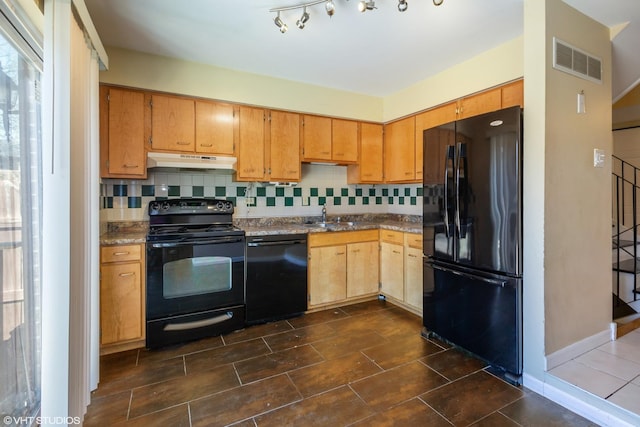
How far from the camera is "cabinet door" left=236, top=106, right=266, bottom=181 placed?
3113mm

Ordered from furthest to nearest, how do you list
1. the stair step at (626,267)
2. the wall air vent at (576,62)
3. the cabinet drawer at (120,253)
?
the stair step at (626,267)
the cabinet drawer at (120,253)
the wall air vent at (576,62)

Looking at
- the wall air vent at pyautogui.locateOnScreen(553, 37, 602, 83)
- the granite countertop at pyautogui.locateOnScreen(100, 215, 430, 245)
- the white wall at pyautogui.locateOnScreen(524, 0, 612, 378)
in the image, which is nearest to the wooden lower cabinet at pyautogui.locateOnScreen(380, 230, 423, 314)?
the granite countertop at pyautogui.locateOnScreen(100, 215, 430, 245)

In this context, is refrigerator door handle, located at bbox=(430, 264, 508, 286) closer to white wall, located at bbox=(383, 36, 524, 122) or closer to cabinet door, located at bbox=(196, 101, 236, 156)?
white wall, located at bbox=(383, 36, 524, 122)

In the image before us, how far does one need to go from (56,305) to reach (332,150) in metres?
2.85

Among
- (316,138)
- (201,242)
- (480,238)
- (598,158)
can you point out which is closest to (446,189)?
(480,238)

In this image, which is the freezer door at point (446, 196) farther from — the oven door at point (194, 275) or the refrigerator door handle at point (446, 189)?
the oven door at point (194, 275)

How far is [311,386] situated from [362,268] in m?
1.69

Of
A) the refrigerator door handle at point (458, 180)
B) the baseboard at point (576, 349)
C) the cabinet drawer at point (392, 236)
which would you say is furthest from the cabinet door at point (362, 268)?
the baseboard at point (576, 349)

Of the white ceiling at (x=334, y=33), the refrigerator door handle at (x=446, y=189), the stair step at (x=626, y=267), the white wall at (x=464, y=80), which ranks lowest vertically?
the stair step at (x=626, y=267)

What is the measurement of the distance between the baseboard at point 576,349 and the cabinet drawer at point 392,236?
157 centimetres

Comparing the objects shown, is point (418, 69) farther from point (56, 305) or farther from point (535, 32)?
point (56, 305)

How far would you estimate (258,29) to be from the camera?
2.31m

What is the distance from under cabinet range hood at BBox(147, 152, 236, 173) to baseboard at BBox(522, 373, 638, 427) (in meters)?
2.94

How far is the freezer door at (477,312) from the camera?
2.02 metres
